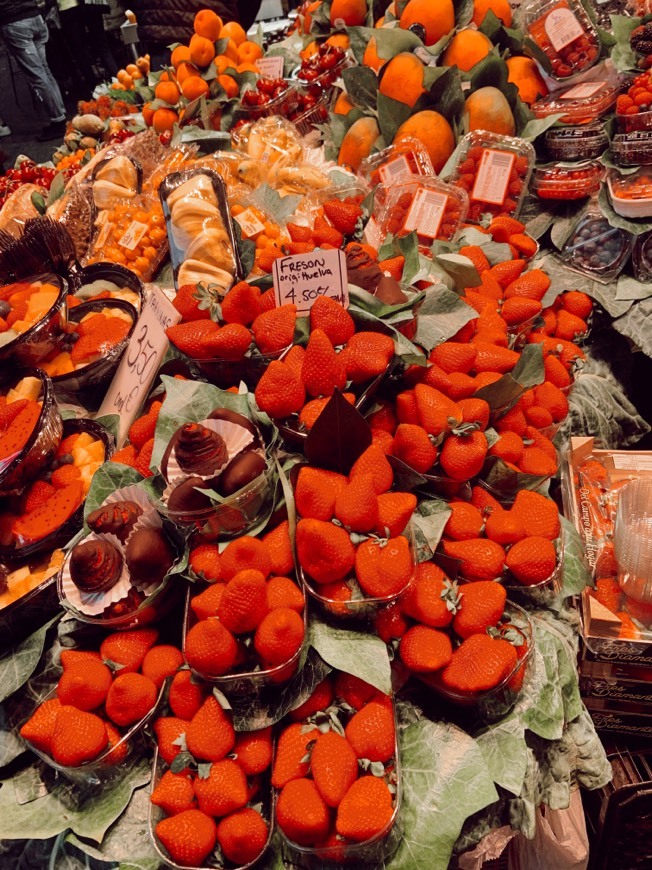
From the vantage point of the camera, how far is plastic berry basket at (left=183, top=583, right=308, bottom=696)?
95 cm

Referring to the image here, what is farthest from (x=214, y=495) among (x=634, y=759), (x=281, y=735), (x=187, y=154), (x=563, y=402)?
(x=187, y=154)

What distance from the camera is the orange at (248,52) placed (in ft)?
10.5

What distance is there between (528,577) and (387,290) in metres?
0.67

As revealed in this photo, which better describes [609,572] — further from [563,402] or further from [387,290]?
[387,290]

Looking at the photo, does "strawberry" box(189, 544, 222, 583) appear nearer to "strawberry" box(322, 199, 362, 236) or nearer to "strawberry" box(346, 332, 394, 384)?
"strawberry" box(346, 332, 394, 384)

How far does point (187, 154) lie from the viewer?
2494mm

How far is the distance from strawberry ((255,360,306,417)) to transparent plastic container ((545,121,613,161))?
1.73 metres

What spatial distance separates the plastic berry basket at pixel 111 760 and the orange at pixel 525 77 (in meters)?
2.58

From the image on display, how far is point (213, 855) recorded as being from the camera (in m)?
0.91

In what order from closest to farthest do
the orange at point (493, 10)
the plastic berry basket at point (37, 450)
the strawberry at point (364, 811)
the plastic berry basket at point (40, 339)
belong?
the strawberry at point (364, 811)
the plastic berry basket at point (37, 450)
the plastic berry basket at point (40, 339)
the orange at point (493, 10)

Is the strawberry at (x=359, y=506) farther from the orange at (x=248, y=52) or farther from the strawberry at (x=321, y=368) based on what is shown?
the orange at (x=248, y=52)

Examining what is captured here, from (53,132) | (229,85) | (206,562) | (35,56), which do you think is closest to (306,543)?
(206,562)

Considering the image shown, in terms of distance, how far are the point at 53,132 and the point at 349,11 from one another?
17.7 ft

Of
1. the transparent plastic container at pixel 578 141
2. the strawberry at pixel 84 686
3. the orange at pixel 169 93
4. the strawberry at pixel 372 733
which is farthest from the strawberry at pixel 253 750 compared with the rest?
the orange at pixel 169 93
